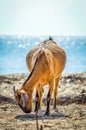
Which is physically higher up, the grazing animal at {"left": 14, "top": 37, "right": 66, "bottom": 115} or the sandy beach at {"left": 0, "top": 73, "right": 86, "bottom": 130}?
the grazing animal at {"left": 14, "top": 37, "right": 66, "bottom": 115}

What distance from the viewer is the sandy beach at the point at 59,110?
10.4m

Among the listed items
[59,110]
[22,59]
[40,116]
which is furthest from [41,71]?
[22,59]

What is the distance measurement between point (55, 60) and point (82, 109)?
5.22ft

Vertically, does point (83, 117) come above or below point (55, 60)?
below

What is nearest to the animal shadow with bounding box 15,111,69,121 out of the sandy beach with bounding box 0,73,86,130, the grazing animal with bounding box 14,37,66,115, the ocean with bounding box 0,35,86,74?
the sandy beach with bounding box 0,73,86,130

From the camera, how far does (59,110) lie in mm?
13234

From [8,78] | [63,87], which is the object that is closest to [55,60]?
[63,87]

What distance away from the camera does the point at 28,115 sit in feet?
39.2

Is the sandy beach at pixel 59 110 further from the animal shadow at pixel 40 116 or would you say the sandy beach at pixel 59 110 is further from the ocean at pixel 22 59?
the ocean at pixel 22 59

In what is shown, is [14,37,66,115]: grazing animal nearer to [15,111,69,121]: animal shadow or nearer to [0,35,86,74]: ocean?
[15,111,69,121]: animal shadow

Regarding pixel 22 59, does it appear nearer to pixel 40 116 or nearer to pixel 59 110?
pixel 59 110

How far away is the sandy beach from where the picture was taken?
10383mm

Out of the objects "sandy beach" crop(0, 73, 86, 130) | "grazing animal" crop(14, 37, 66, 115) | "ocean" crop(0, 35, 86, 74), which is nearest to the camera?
"grazing animal" crop(14, 37, 66, 115)

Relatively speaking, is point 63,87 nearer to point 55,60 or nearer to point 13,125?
point 55,60
